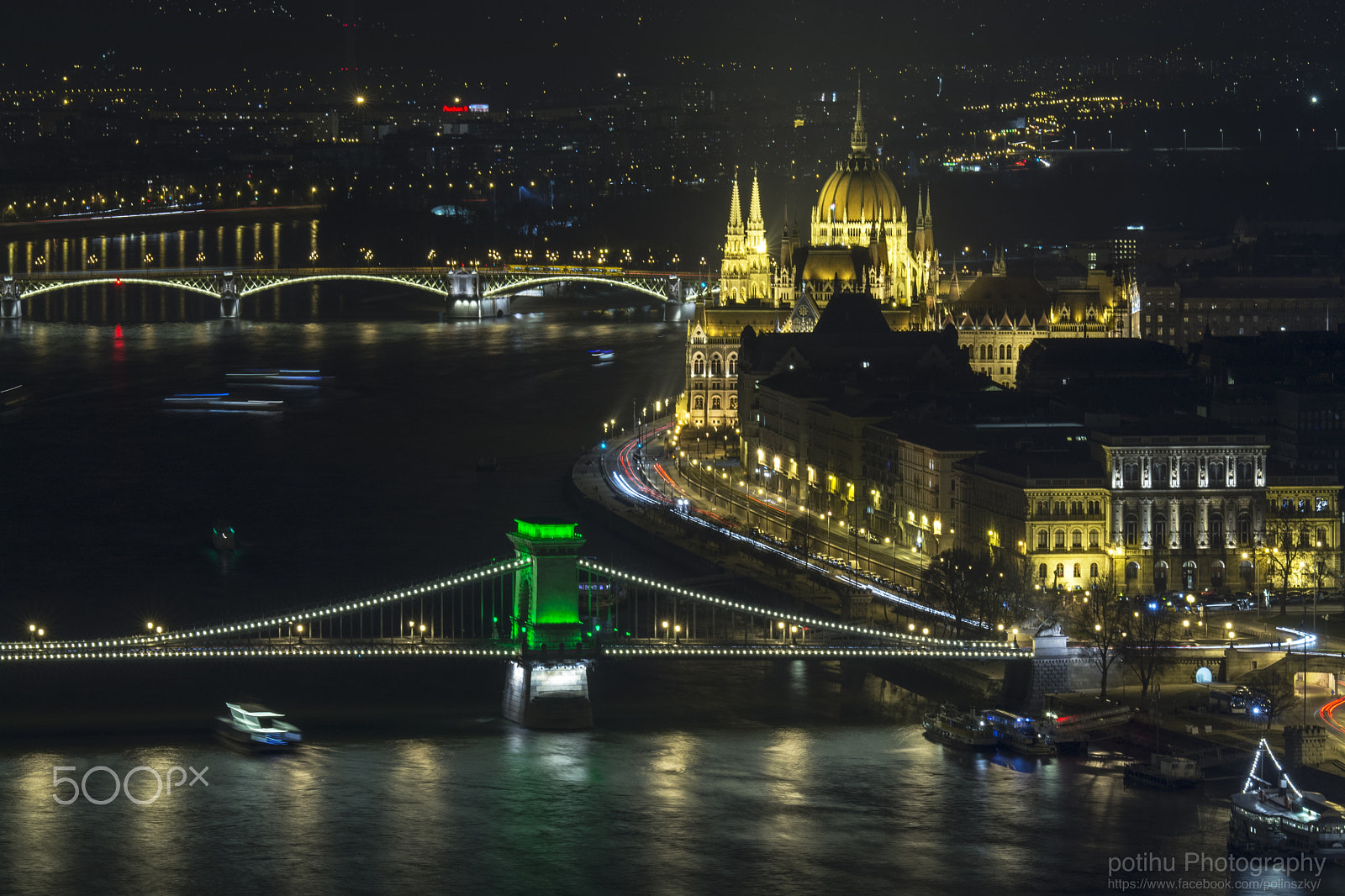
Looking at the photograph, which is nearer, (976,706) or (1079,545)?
(976,706)

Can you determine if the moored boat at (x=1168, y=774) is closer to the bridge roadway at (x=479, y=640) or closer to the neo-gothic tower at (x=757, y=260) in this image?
the bridge roadway at (x=479, y=640)

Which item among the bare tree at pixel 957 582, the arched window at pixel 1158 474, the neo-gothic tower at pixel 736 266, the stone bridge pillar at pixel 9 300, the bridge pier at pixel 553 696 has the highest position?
the neo-gothic tower at pixel 736 266

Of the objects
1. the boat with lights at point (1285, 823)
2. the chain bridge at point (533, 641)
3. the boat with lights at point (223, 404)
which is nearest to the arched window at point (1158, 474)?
the chain bridge at point (533, 641)

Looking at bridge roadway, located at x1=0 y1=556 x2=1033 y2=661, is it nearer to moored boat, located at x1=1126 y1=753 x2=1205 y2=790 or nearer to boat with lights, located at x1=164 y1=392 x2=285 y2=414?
moored boat, located at x1=1126 y1=753 x2=1205 y2=790

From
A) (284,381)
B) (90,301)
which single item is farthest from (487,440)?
(90,301)

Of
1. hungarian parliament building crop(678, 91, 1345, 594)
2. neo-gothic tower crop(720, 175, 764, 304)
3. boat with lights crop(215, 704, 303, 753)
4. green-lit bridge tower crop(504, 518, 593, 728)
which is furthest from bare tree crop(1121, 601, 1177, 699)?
neo-gothic tower crop(720, 175, 764, 304)

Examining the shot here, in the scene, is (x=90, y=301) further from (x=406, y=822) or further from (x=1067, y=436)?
(x=406, y=822)
